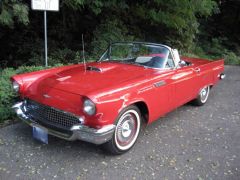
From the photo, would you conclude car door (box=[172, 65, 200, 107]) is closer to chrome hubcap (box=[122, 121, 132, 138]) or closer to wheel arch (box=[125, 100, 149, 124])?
wheel arch (box=[125, 100, 149, 124])

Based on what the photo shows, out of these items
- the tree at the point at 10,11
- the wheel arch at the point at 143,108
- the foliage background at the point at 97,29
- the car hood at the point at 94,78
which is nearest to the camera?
the car hood at the point at 94,78

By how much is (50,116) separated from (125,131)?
1.01 metres

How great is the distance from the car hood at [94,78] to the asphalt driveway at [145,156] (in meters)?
0.86

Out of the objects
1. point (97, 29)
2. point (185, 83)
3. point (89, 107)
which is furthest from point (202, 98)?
point (97, 29)

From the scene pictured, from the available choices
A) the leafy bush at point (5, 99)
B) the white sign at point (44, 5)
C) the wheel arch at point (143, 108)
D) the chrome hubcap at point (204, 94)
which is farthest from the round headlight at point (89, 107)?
the white sign at point (44, 5)

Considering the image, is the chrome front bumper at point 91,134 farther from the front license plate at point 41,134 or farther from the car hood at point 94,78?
the car hood at point 94,78

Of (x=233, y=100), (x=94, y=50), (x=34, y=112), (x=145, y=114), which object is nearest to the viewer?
(x=34, y=112)

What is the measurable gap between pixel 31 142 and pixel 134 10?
841 cm

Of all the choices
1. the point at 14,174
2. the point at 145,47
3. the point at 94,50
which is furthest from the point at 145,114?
the point at 94,50

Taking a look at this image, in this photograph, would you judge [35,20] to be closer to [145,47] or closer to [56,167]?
[145,47]

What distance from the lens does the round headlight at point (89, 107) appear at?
3306 millimetres

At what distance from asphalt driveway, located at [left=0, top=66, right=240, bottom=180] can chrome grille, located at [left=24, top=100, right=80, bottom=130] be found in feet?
1.49

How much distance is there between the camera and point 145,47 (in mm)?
4984

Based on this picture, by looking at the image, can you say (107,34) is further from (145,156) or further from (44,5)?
(145,156)
